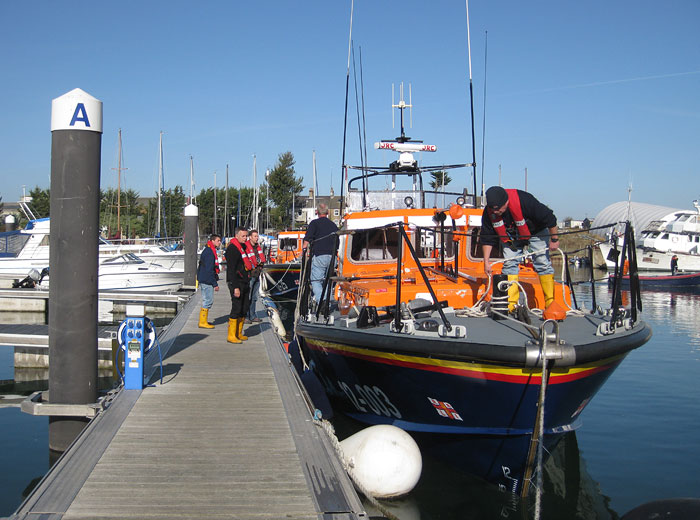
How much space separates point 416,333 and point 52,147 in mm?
3405

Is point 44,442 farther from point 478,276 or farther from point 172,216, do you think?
point 172,216

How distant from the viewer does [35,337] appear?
10227mm

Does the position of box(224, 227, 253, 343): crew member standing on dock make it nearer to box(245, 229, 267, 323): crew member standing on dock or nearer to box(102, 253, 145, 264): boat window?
box(245, 229, 267, 323): crew member standing on dock

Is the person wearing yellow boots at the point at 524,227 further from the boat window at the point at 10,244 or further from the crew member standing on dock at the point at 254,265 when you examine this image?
the boat window at the point at 10,244

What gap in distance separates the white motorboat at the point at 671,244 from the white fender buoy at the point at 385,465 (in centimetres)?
3885

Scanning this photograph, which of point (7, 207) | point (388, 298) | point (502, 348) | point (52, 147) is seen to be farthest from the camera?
point (7, 207)

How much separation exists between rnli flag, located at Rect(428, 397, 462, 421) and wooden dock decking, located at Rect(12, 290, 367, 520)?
1149mm

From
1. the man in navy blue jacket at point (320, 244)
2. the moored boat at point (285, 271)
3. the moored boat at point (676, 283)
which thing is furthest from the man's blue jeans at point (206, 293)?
the moored boat at point (676, 283)

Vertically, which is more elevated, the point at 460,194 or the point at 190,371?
the point at 460,194

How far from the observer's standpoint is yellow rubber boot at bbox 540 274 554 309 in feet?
20.4

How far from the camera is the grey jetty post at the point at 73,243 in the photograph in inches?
203

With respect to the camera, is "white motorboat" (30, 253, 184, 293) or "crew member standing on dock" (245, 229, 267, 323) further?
"white motorboat" (30, 253, 184, 293)

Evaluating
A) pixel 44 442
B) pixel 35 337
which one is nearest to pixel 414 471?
pixel 44 442

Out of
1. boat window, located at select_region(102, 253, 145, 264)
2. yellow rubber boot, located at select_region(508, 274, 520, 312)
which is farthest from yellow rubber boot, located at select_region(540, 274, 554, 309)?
boat window, located at select_region(102, 253, 145, 264)
